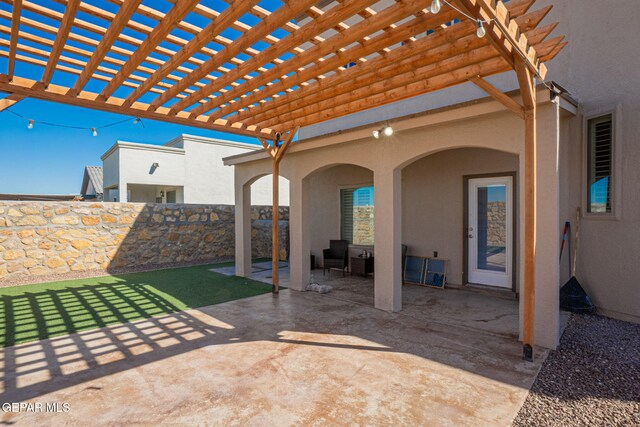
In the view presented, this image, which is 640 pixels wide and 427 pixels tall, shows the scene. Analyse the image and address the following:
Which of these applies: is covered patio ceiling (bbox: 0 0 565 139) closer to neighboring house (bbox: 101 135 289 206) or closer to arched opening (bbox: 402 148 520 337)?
arched opening (bbox: 402 148 520 337)

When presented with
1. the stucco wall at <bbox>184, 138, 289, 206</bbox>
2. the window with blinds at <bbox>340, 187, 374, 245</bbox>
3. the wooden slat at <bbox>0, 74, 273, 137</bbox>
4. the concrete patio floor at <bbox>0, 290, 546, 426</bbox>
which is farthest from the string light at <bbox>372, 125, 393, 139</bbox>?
the stucco wall at <bbox>184, 138, 289, 206</bbox>

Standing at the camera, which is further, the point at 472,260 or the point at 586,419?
the point at 472,260

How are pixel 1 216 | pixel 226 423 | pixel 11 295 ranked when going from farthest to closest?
1. pixel 1 216
2. pixel 11 295
3. pixel 226 423

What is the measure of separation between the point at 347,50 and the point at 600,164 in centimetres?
468

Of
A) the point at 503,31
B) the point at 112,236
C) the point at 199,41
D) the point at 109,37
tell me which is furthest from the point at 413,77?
the point at 112,236

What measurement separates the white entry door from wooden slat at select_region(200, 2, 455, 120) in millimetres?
4501

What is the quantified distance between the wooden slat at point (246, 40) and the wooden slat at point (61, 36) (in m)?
1.22

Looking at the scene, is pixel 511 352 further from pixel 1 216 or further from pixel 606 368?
pixel 1 216

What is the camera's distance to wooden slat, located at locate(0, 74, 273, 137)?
3.96 metres

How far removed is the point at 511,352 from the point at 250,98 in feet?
15.2

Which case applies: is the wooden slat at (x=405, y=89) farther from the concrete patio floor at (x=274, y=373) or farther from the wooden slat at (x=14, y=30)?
the wooden slat at (x=14, y=30)

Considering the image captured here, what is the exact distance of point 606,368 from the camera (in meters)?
3.62

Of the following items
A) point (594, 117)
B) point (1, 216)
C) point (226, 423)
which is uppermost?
point (594, 117)

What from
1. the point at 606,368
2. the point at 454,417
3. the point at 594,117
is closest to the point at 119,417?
the point at 454,417
